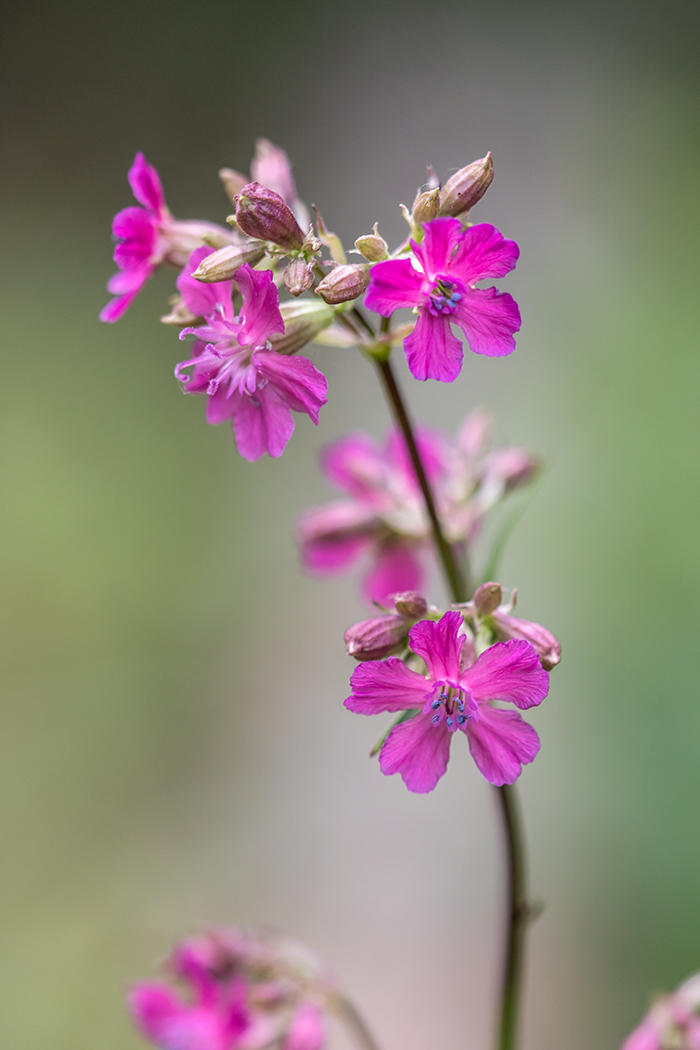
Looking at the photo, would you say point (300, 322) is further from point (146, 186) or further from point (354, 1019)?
point (354, 1019)

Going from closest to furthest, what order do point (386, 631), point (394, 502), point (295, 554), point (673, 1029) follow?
point (386, 631)
point (673, 1029)
point (394, 502)
point (295, 554)

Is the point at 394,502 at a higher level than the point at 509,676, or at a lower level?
higher

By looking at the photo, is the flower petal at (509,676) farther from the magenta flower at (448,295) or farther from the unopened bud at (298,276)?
the unopened bud at (298,276)

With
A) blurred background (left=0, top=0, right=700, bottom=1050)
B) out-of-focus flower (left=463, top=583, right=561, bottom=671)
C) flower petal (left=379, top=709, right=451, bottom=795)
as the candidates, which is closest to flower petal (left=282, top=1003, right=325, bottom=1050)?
flower petal (left=379, top=709, right=451, bottom=795)

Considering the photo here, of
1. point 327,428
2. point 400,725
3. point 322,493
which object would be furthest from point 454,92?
point 400,725

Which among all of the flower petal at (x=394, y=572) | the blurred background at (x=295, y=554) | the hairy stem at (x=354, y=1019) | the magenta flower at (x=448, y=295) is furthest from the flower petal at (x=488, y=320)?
the blurred background at (x=295, y=554)

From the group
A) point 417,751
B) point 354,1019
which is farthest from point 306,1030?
point 417,751

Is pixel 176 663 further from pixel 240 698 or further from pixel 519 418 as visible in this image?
pixel 519 418

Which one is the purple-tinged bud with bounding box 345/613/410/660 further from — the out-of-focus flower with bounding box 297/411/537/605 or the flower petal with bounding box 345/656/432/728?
the out-of-focus flower with bounding box 297/411/537/605
